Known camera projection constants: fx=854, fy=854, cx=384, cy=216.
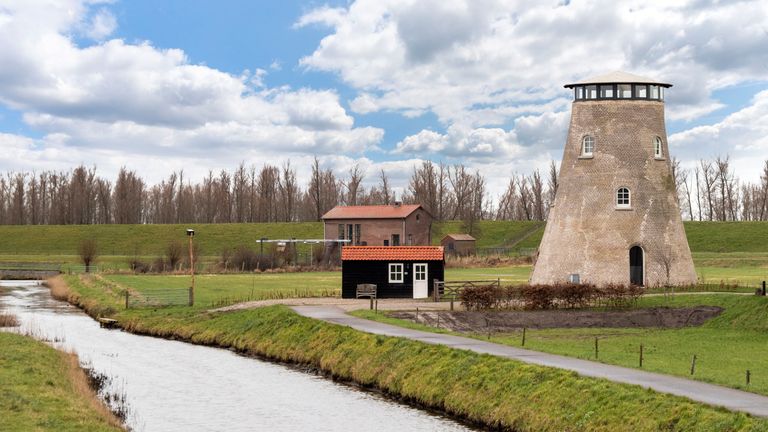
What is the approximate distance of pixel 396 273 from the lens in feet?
156

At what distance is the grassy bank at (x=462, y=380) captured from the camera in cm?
1695

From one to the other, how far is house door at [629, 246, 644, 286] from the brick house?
1809 inches

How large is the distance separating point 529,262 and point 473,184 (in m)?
60.2

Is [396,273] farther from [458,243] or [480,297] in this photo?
[458,243]

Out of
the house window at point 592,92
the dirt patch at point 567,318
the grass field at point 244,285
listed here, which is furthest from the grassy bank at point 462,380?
the house window at point 592,92

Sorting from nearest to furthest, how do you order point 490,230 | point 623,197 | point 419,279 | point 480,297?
point 480,297 → point 419,279 → point 623,197 → point 490,230

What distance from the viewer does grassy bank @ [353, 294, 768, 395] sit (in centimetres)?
2286

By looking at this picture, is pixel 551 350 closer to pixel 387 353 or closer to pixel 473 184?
pixel 387 353

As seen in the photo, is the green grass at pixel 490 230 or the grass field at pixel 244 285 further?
the green grass at pixel 490 230

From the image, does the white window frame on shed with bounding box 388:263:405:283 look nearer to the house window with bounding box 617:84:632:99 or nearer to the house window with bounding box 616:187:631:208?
the house window with bounding box 616:187:631:208

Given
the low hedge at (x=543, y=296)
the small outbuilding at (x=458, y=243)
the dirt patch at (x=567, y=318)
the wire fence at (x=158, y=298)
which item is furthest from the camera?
the small outbuilding at (x=458, y=243)

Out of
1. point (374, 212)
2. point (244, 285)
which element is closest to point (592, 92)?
point (244, 285)

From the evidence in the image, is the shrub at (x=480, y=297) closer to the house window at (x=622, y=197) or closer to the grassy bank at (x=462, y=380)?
the grassy bank at (x=462, y=380)

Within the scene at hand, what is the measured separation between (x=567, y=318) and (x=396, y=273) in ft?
40.0
